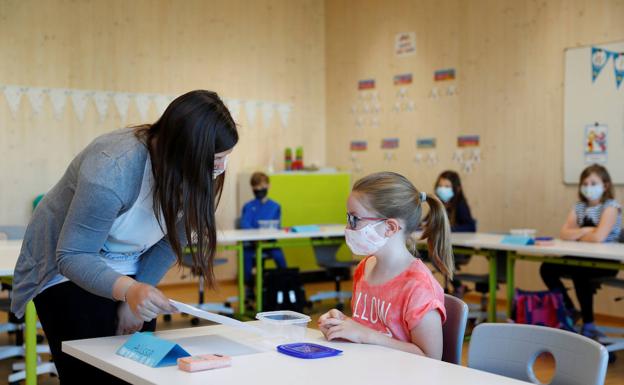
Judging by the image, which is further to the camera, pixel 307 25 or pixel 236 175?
pixel 307 25

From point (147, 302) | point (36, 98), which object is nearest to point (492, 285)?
point (147, 302)

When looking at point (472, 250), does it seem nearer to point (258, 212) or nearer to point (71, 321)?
point (258, 212)

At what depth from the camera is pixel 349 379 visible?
1656 millimetres

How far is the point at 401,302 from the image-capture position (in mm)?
2188

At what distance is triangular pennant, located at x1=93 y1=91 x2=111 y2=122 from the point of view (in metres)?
7.23

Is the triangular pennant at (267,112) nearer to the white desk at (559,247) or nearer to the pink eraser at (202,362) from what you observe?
the white desk at (559,247)

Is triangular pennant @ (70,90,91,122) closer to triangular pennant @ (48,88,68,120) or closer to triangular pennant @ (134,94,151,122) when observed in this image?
triangular pennant @ (48,88,68,120)

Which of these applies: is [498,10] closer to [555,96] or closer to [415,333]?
[555,96]

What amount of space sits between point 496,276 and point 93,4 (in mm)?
4391

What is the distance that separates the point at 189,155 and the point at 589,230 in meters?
4.11

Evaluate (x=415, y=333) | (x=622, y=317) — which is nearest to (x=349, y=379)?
(x=415, y=333)

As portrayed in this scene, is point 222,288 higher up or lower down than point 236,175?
lower down

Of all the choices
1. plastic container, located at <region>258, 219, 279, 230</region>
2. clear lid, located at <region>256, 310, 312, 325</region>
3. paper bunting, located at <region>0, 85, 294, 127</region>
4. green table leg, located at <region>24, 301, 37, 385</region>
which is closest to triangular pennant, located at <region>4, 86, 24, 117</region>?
paper bunting, located at <region>0, 85, 294, 127</region>

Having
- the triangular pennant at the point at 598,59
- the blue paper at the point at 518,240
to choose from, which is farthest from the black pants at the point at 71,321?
the triangular pennant at the point at 598,59
